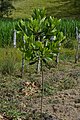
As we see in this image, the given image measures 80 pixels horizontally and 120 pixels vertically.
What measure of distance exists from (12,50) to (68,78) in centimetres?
383

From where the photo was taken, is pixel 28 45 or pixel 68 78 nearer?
pixel 28 45

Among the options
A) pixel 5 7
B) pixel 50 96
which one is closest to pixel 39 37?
pixel 50 96

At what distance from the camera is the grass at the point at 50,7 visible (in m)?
44.3

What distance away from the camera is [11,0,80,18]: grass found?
44.3m

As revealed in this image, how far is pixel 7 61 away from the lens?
12.2 metres

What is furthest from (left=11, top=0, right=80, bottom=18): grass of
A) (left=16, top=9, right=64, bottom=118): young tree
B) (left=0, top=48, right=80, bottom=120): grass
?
(left=16, top=9, right=64, bottom=118): young tree

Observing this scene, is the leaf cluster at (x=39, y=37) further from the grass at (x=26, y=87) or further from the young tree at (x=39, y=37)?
the grass at (x=26, y=87)

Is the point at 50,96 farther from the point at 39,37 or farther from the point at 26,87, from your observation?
the point at 39,37

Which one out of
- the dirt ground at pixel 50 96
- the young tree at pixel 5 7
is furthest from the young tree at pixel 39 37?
the young tree at pixel 5 7

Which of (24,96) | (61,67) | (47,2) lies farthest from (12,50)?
(47,2)

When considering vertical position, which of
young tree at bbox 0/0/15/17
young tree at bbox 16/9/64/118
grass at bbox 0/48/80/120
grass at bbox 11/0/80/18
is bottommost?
grass at bbox 11/0/80/18

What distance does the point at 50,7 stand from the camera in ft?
156

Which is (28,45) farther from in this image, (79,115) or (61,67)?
(61,67)

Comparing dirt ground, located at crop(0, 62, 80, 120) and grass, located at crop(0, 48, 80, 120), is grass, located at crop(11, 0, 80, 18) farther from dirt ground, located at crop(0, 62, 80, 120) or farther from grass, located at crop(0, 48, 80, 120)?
dirt ground, located at crop(0, 62, 80, 120)
